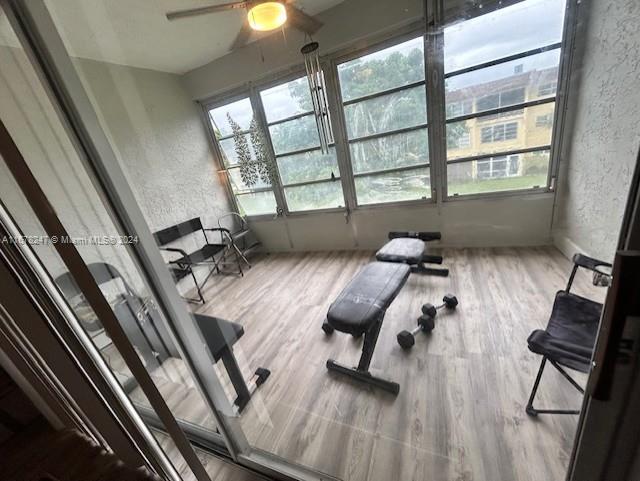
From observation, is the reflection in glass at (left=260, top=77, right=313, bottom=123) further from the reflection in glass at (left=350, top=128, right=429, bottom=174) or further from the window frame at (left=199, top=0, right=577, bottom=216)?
the reflection in glass at (left=350, top=128, right=429, bottom=174)

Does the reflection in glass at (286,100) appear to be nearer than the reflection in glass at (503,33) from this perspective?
No

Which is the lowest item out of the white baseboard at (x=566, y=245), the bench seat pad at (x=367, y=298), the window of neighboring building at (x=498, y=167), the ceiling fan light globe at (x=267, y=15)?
the bench seat pad at (x=367, y=298)

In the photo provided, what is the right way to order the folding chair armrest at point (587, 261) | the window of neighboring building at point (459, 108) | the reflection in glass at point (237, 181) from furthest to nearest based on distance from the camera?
1. the reflection in glass at point (237, 181)
2. the window of neighboring building at point (459, 108)
3. the folding chair armrest at point (587, 261)

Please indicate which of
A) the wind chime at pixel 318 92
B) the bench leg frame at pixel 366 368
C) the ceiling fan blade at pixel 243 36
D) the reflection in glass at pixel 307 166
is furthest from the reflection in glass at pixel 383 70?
the bench leg frame at pixel 366 368

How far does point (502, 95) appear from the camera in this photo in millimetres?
2061

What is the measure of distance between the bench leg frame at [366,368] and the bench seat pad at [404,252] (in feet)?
2.28

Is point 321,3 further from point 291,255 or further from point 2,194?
point 291,255

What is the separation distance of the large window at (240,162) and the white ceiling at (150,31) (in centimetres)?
64

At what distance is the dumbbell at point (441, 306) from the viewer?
1969 mm

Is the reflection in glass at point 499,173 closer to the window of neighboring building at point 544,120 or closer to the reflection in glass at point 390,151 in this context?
the window of neighboring building at point 544,120

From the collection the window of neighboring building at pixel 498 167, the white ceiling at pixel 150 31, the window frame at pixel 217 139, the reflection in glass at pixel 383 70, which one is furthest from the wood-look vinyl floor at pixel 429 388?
the reflection in glass at pixel 383 70

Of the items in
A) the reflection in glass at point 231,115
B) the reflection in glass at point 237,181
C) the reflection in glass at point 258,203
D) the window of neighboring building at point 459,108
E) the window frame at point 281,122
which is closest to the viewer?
the window of neighboring building at point 459,108

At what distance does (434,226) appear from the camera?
2598 millimetres

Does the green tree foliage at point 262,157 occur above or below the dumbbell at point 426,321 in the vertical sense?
above
